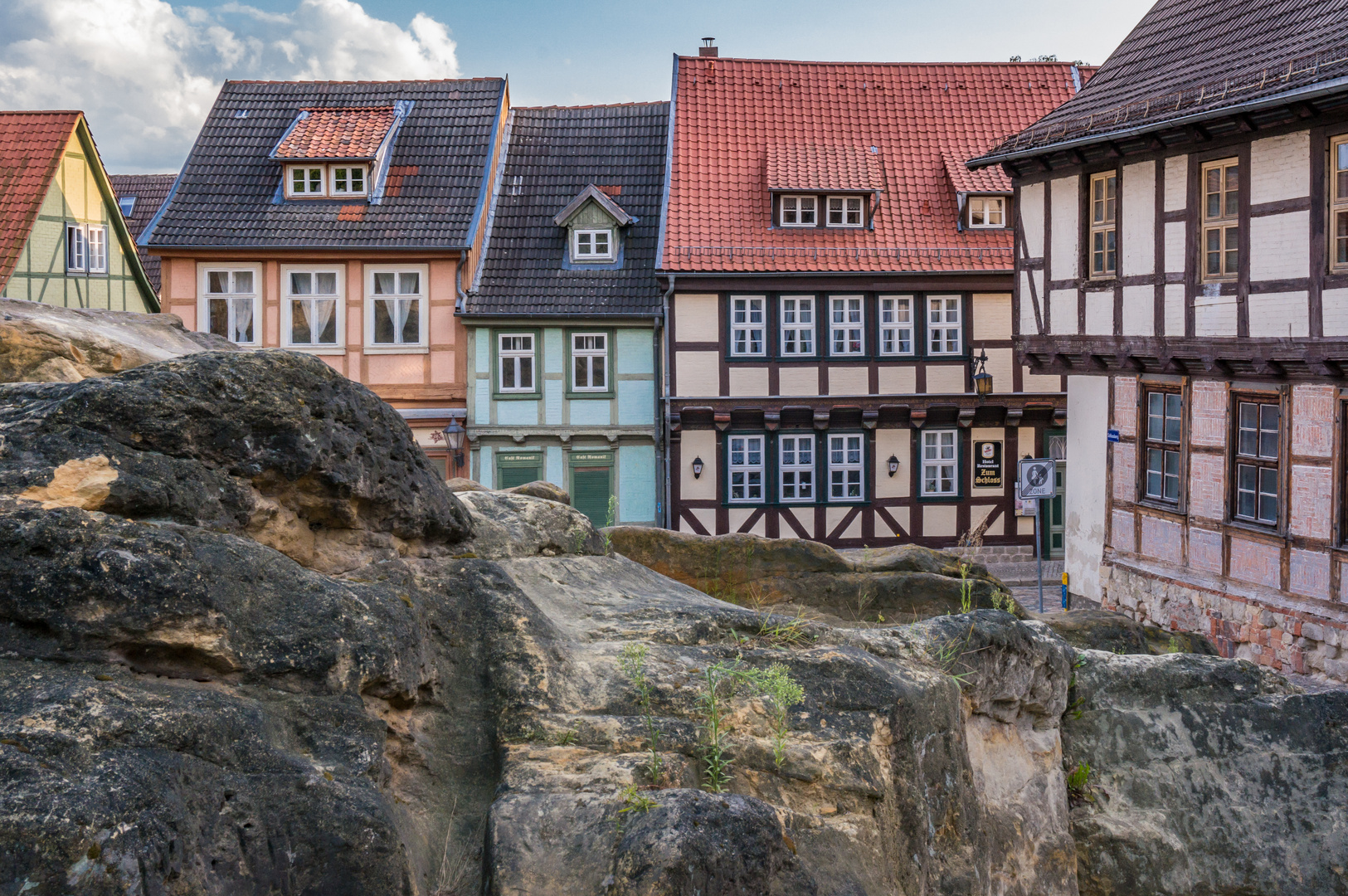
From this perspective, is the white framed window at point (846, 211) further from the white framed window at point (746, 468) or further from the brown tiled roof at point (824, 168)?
the white framed window at point (746, 468)

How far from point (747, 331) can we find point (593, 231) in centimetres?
362

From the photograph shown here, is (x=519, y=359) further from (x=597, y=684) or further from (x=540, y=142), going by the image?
(x=597, y=684)

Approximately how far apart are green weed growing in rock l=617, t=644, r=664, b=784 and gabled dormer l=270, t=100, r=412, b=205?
1834cm

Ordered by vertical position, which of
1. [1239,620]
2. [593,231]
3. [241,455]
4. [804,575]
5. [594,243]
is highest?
[593,231]

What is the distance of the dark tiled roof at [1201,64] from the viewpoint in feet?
39.6

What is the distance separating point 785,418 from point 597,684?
52.7 feet

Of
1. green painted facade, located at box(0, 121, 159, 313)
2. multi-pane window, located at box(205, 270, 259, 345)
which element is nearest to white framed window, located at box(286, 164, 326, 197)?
multi-pane window, located at box(205, 270, 259, 345)

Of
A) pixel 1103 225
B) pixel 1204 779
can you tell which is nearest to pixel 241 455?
pixel 1204 779

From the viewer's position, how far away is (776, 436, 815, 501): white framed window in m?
21.0

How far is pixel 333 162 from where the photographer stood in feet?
72.4

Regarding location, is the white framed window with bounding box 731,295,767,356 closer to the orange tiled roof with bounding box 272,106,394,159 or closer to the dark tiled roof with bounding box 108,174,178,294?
the orange tiled roof with bounding box 272,106,394,159

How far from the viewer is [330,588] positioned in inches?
175

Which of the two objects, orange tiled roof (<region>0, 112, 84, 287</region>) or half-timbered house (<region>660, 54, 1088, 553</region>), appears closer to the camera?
half-timbered house (<region>660, 54, 1088, 553</region>)

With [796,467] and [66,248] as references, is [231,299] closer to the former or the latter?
[66,248]
